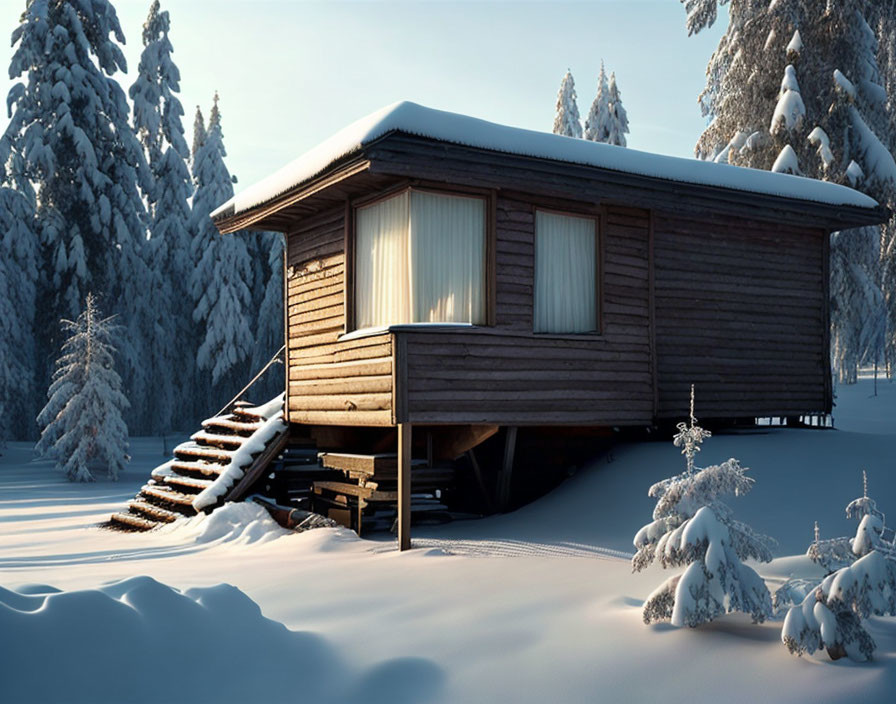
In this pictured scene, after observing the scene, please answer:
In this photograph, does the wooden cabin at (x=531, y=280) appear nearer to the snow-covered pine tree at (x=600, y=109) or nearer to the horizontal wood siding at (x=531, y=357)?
the horizontal wood siding at (x=531, y=357)

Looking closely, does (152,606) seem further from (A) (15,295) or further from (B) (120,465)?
(A) (15,295)

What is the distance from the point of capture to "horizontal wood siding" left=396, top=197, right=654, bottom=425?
10633 mm

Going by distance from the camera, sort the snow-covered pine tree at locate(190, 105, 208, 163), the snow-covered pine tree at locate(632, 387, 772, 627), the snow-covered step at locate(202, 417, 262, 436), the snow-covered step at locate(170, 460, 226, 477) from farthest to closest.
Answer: the snow-covered pine tree at locate(190, 105, 208, 163)
the snow-covered step at locate(202, 417, 262, 436)
the snow-covered step at locate(170, 460, 226, 477)
the snow-covered pine tree at locate(632, 387, 772, 627)

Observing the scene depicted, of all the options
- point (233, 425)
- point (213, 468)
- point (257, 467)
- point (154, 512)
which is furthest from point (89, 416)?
point (257, 467)

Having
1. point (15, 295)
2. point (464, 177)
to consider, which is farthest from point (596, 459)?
point (15, 295)

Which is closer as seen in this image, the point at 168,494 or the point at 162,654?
the point at 162,654

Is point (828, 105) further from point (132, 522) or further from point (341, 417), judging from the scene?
point (132, 522)

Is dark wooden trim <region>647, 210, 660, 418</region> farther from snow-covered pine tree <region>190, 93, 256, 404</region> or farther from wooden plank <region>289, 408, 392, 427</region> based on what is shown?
snow-covered pine tree <region>190, 93, 256, 404</region>

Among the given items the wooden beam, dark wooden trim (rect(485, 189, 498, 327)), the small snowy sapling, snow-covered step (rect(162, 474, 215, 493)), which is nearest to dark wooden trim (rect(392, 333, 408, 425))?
dark wooden trim (rect(485, 189, 498, 327))

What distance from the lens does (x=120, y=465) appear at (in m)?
24.1

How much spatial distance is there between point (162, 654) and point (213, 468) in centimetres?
841

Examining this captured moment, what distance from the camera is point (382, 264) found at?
11227mm

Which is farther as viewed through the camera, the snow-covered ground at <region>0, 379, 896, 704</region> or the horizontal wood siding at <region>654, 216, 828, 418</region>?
the horizontal wood siding at <region>654, 216, 828, 418</region>

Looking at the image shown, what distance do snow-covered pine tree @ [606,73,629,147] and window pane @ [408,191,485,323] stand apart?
1424 inches
